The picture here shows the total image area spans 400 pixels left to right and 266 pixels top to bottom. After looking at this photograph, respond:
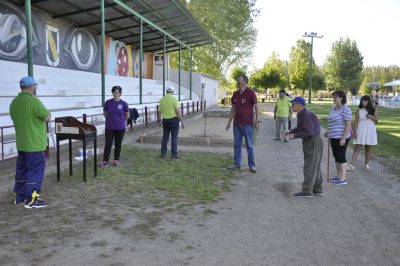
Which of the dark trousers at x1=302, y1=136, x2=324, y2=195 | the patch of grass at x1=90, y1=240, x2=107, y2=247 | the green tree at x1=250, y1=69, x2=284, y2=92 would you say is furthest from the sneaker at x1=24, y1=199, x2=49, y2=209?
the green tree at x1=250, y1=69, x2=284, y2=92

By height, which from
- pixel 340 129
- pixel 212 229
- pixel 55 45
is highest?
pixel 55 45

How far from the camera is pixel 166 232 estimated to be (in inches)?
185

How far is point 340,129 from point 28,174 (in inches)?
202

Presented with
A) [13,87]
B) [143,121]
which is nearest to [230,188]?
[13,87]

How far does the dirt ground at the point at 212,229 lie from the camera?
157 inches

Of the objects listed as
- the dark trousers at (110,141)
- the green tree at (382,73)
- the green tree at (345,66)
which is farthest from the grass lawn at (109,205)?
the green tree at (382,73)

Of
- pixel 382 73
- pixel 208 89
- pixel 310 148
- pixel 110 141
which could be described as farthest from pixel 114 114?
pixel 382 73

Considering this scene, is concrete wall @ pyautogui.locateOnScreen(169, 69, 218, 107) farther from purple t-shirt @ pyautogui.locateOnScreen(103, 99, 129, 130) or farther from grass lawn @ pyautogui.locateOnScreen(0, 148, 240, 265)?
grass lawn @ pyautogui.locateOnScreen(0, 148, 240, 265)

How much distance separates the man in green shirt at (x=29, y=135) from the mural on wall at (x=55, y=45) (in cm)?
1247

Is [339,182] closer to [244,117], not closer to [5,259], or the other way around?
[244,117]

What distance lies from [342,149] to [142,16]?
48.5ft

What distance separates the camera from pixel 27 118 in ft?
18.2

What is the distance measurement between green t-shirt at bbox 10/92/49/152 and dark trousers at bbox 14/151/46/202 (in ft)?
0.39

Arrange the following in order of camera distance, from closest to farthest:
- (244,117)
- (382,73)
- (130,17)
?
1. (244,117)
2. (130,17)
3. (382,73)
